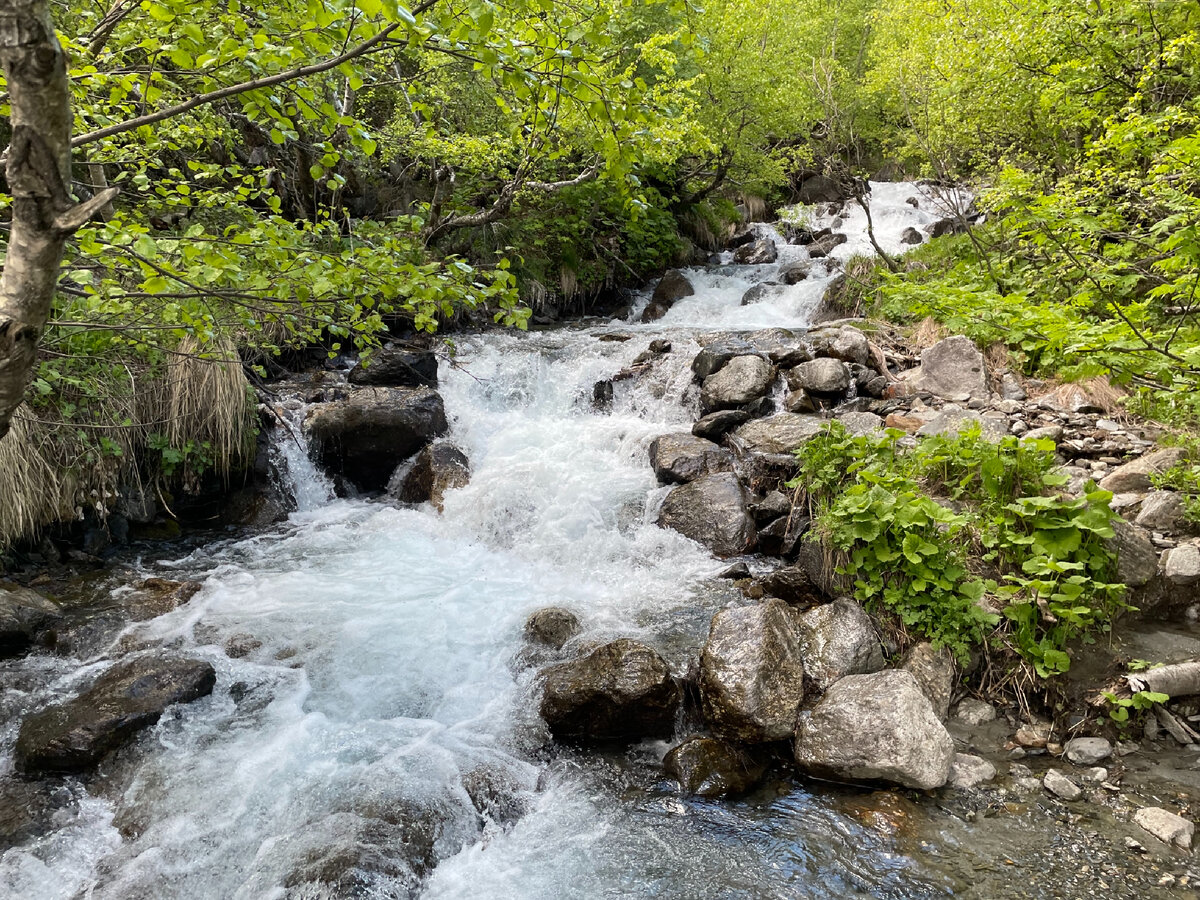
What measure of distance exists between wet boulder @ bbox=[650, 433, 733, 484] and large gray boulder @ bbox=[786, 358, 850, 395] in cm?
167

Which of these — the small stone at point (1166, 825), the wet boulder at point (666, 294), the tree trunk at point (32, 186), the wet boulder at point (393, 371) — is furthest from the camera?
the wet boulder at point (666, 294)

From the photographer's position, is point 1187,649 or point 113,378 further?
point 113,378

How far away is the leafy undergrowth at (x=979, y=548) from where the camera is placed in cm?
453

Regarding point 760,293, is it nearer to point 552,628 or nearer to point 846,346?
point 846,346

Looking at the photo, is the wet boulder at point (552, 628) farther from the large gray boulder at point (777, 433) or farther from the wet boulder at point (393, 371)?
the wet boulder at point (393, 371)

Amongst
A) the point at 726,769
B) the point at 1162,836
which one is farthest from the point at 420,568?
the point at 1162,836

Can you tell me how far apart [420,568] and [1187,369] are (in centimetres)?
682

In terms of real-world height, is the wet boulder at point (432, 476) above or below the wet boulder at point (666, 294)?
below

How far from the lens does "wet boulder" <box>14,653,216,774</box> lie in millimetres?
4199

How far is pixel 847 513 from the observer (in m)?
5.29

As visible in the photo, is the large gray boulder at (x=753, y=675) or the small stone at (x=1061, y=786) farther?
the large gray boulder at (x=753, y=675)

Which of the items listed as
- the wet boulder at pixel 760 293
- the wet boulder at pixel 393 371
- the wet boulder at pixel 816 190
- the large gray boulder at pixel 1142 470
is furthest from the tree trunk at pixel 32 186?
the wet boulder at pixel 816 190

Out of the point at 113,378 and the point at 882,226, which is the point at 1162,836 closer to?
the point at 113,378

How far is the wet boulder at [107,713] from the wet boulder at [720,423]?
243 inches
